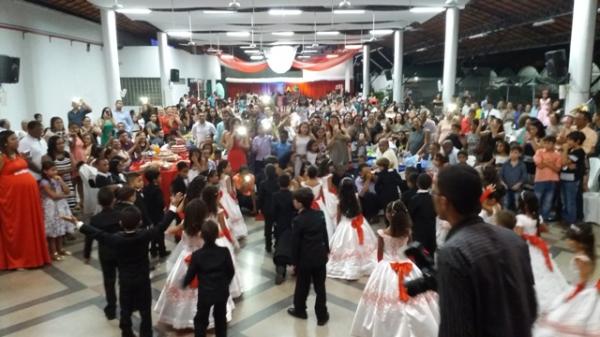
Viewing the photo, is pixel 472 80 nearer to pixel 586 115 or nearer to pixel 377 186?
pixel 586 115

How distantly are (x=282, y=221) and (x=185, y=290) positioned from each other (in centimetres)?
142

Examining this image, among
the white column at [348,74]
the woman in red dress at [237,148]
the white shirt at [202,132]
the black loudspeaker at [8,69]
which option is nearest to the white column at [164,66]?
the black loudspeaker at [8,69]

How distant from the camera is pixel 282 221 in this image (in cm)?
469

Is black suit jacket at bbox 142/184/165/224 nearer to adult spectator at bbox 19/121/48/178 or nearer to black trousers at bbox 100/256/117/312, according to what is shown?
black trousers at bbox 100/256/117/312

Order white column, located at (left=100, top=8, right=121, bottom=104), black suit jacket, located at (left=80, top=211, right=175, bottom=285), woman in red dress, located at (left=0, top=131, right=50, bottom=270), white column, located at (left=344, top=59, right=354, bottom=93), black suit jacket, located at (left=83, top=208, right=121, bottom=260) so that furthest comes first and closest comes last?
1. white column, located at (left=344, top=59, right=354, bottom=93)
2. white column, located at (left=100, top=8, right=121, bottom=104)
3. woman in red dress, located at (left=0, top=131, right=50, bottom=270)
4. black suit jacket, located at (left=83, top=208, right=121, bottom=260)
5. black suit jacket, located at (left=80, top=211, right=175, bottom=285)

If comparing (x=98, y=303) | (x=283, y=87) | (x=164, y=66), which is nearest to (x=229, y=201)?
(x=98, y=303)

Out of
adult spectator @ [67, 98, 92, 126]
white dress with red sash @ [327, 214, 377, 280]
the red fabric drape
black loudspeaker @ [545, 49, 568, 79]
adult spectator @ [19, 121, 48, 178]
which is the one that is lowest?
white dress with red sash @ [327, 214, 377, 280]

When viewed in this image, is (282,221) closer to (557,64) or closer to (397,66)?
(557,64)

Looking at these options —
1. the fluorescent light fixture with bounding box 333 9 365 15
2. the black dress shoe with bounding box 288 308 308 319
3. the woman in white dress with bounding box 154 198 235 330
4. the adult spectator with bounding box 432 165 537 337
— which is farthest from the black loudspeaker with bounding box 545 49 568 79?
the adult spectator with bounding box 432 165 537 337

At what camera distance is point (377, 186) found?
20.7ft

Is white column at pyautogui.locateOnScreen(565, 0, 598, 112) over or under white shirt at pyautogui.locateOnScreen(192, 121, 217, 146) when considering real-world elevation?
over

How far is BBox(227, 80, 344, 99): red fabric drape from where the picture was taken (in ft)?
97.6

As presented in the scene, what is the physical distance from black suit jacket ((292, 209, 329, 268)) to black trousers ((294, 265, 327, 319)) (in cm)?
8

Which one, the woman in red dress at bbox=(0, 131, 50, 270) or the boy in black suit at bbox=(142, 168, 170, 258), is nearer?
the woman in red dress at bbox=(0, 131, 50, 270)
